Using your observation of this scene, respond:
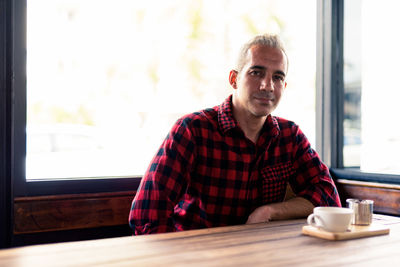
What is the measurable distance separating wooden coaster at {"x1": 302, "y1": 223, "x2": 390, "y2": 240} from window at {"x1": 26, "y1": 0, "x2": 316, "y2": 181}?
123cm

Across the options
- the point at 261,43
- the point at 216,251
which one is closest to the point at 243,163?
the point at 261,43

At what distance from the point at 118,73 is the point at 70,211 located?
76 cm

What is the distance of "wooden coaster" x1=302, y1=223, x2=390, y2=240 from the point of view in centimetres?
118

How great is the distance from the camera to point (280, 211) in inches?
63.4

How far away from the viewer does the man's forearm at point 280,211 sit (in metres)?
1.60

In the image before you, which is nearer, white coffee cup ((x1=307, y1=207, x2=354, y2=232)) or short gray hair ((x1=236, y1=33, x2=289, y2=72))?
white coffee cup ((x1=307, y1=207, x2=354, y2=232))

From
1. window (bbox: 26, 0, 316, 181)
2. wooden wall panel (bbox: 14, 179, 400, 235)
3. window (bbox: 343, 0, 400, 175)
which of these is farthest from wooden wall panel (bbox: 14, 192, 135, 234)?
window (bbox: 343, 0, 400, 175)

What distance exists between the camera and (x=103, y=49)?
2.24 meters

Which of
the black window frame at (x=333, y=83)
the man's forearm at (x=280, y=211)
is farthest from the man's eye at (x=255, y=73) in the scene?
the black window frame at (x=333, y=83)

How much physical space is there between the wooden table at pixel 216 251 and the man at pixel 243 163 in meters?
0.43

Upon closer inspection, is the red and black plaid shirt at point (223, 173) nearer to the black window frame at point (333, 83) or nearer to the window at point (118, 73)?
the window at point (118, 73)

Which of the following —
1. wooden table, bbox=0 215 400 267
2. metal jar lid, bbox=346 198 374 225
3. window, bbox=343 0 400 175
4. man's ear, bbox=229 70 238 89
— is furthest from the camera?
window, bbox=343 0 400 175

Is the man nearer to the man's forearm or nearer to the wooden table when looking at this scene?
the man's forearm

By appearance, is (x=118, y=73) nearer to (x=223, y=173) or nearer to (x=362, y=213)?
(x=223, y=173)
